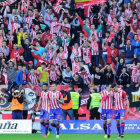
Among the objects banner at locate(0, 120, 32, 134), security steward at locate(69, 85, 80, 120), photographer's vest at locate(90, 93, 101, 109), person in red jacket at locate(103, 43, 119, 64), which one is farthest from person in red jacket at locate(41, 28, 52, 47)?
banner at locate(0, 120, 32, 134)

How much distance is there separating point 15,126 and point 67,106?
2.46 metres

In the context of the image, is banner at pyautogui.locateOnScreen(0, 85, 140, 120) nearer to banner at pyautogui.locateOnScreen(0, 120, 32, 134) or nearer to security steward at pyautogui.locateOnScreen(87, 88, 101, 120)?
security steward at pyautogui.locateOnScreen(87, 88, 101, 120)

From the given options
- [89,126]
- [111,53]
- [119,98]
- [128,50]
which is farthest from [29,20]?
[119,98]

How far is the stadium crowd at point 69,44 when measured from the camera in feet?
78.3

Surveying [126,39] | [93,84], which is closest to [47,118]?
[93,84]

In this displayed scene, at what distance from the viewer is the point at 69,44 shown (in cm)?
2595

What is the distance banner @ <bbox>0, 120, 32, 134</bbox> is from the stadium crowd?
7.46 feet

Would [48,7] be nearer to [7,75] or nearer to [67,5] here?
[67,5]

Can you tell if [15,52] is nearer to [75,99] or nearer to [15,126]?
[75,99]

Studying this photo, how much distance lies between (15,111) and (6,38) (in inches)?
175

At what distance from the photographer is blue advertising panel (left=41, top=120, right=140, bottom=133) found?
22500mm

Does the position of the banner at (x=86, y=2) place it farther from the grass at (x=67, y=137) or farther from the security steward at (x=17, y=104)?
the grass at (x=67, y=137)

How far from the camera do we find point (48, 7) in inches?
1071

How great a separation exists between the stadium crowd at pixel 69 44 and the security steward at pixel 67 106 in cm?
92
